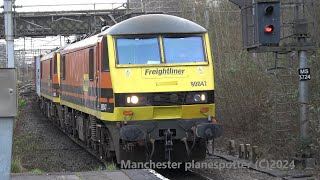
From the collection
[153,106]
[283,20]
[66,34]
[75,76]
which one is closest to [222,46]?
[283,20]

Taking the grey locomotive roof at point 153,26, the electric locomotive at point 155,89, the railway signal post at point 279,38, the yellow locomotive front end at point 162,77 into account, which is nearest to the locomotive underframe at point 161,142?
the electric locomotive at point 155,89

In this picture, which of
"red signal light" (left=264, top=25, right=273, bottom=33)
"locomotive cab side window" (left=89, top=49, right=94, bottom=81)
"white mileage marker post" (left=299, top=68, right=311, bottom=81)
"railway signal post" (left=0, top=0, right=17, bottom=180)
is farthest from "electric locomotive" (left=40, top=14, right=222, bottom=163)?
"railway signal post" (left=0, top=0, right=17, bottom=180)

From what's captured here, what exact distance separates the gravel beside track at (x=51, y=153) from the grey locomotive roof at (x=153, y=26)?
12.2 ft

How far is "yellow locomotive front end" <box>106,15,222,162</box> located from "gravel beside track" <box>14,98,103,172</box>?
2908mm

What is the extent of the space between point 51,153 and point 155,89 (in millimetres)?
6031

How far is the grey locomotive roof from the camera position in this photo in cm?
1094

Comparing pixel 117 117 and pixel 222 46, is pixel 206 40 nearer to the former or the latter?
pixel 117 117

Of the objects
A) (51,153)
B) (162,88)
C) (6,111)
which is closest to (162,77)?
(162,88)

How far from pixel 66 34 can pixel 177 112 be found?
32.9m

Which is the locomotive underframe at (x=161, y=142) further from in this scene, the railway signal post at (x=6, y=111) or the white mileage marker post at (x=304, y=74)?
the railway signal post at (x=6, y=111)

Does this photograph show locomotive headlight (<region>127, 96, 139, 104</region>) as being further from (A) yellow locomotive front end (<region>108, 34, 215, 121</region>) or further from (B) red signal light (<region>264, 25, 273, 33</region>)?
(B) red signal light (<region>264, 25, 273, 33</region>)

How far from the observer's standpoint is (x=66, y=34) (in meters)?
42.3

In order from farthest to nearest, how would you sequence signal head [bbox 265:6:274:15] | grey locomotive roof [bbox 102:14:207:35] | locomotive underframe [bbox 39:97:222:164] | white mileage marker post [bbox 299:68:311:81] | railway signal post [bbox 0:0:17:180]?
1. white mileage marker post [bbox 299:68:311:81]
2. signal head [bbox 265:6:274:15]
3. grey locomotive roof [bbox 102:14:207:35]
4. locomotive underframe [bbox 39:97:222:164]
5. railway signal post [bbox 0:0:17:180]

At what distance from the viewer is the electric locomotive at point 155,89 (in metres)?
10.4
